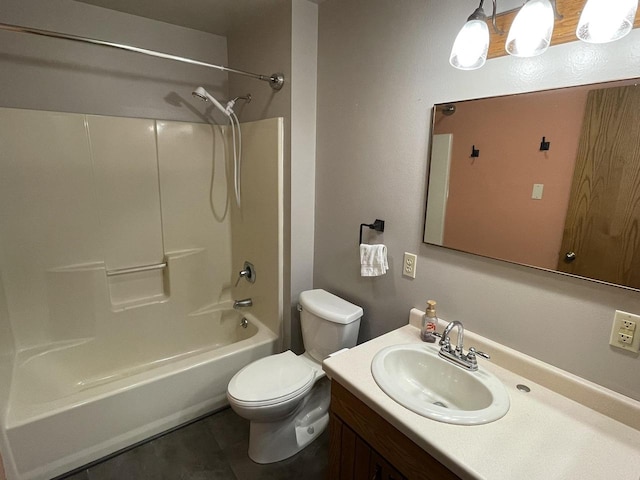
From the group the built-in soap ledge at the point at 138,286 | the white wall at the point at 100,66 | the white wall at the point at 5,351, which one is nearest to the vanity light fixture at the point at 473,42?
the white wall at the point at 100,66

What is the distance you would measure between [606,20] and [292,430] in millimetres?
2020

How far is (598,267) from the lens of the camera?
988mm

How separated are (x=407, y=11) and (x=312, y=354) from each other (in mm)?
1734

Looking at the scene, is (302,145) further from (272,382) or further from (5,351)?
(5,351)

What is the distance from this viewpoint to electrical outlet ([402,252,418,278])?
153cm

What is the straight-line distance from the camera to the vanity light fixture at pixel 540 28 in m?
0.82

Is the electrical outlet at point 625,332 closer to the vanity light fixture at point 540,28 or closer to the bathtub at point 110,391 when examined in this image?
the vanity light fixture at point 540,28

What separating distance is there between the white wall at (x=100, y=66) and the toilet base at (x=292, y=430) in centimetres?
206

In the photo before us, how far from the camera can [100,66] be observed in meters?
2.05

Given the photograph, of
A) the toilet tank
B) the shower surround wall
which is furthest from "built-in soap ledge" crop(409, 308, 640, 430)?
the shower surround wall

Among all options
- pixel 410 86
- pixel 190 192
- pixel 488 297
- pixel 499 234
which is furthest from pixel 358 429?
pixel 190 192

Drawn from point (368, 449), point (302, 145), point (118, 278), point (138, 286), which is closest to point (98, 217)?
point (118, 278)

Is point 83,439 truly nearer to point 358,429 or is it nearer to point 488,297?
point 358,429

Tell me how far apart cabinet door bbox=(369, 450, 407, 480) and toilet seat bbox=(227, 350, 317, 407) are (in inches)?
21.6
